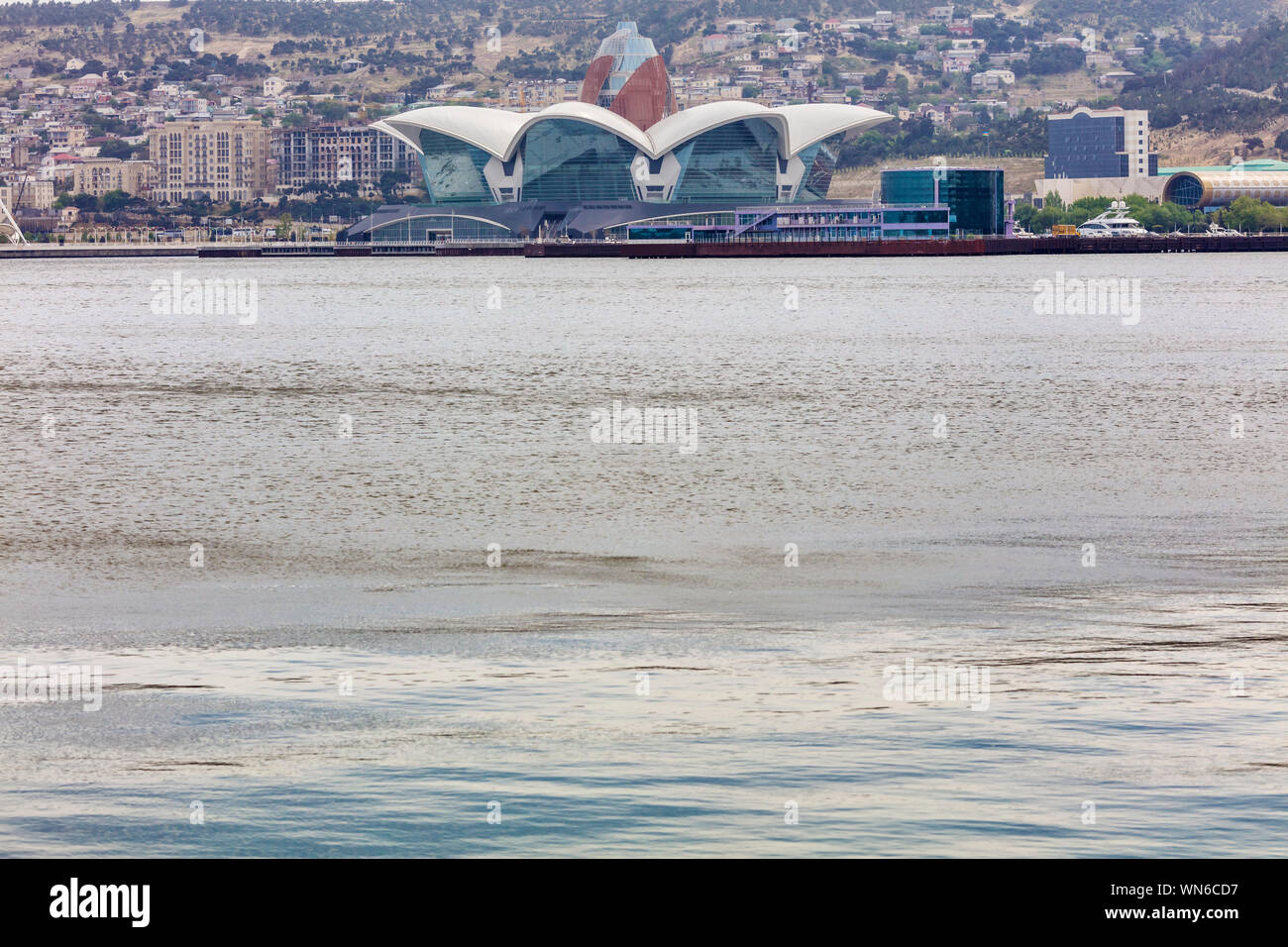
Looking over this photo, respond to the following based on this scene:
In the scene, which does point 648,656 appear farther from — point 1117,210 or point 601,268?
point 1117,210

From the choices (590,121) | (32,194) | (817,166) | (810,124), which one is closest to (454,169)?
(590,121)

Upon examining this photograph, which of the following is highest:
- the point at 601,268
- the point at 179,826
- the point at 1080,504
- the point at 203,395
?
the point at 601,268

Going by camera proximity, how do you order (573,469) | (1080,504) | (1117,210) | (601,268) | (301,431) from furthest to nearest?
(1117,210) < (601,268) < (301,431) < (573,469) < (1080,504)

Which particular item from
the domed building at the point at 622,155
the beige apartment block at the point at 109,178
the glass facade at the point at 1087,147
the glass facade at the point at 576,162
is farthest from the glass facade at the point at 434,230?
the beige apartment block at the point at 109,178

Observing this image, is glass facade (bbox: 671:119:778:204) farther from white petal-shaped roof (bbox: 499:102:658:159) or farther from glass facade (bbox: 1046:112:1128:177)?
glass facade (bbox: 1046:112:1128:177)

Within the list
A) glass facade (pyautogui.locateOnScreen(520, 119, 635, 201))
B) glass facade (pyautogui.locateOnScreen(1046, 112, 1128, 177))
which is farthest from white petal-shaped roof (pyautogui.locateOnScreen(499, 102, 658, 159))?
glass facade (pyautogui.locateOnScreen(1046, 112, 1128, 177))
